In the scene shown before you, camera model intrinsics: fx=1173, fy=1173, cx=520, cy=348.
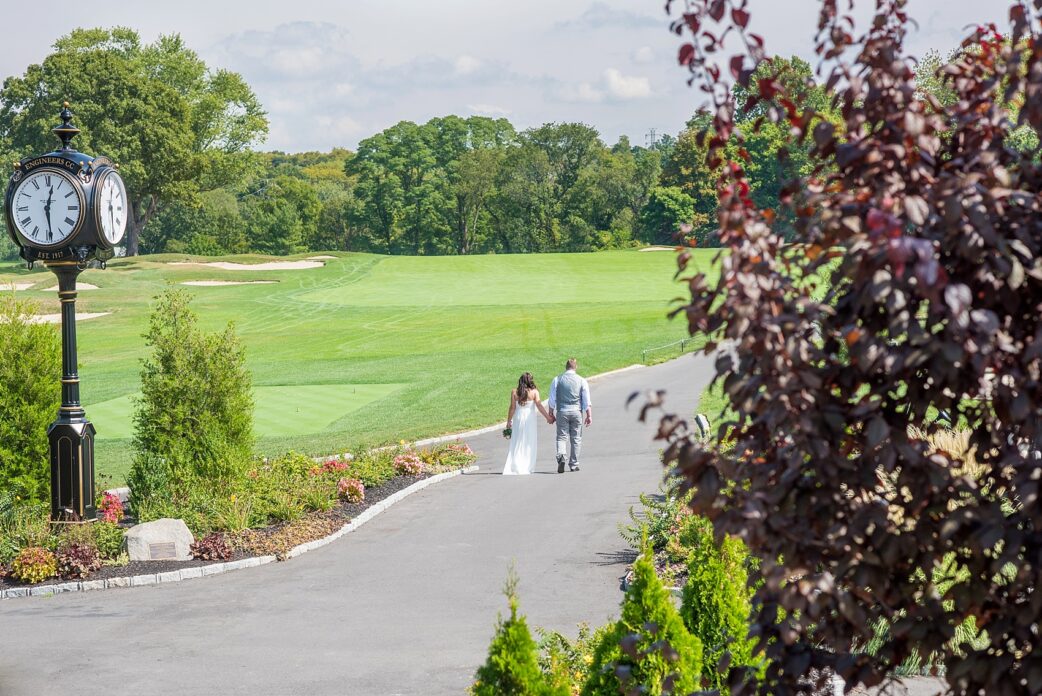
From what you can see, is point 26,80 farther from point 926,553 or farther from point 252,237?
point 926,553

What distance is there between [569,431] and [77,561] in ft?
30.8

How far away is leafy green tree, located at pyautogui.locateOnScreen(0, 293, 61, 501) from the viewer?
1500 centimetres

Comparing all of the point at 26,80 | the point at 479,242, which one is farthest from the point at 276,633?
the point at 479,242

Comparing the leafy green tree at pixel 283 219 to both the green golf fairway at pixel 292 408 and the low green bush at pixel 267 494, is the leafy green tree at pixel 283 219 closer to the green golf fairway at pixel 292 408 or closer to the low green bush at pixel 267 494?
the green golf fairway at pixel 292 408

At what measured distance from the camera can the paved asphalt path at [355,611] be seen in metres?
9.88

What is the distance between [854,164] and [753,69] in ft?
1.62

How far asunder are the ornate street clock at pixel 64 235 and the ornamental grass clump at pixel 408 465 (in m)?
5.90

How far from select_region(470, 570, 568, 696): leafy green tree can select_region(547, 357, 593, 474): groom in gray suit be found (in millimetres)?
14907

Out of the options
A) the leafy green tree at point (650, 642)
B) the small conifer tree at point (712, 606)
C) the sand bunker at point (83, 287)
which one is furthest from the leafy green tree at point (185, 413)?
the sand bunker at point (83, 287)

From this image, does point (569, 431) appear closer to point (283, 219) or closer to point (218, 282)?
point (218, 282)

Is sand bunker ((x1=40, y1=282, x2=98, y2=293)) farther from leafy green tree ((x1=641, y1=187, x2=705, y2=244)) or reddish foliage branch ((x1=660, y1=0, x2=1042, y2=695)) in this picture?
reddish foliage branch ((x1=660, y1=0, x2=1042, y2=695))

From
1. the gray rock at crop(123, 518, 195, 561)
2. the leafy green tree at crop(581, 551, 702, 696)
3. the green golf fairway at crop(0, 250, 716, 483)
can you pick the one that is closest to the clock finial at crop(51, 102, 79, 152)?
the gray rock at crop(123, 518, 195, 561)

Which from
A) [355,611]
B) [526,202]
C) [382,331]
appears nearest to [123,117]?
[382,331]

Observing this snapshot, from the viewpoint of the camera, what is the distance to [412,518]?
16.6 m
